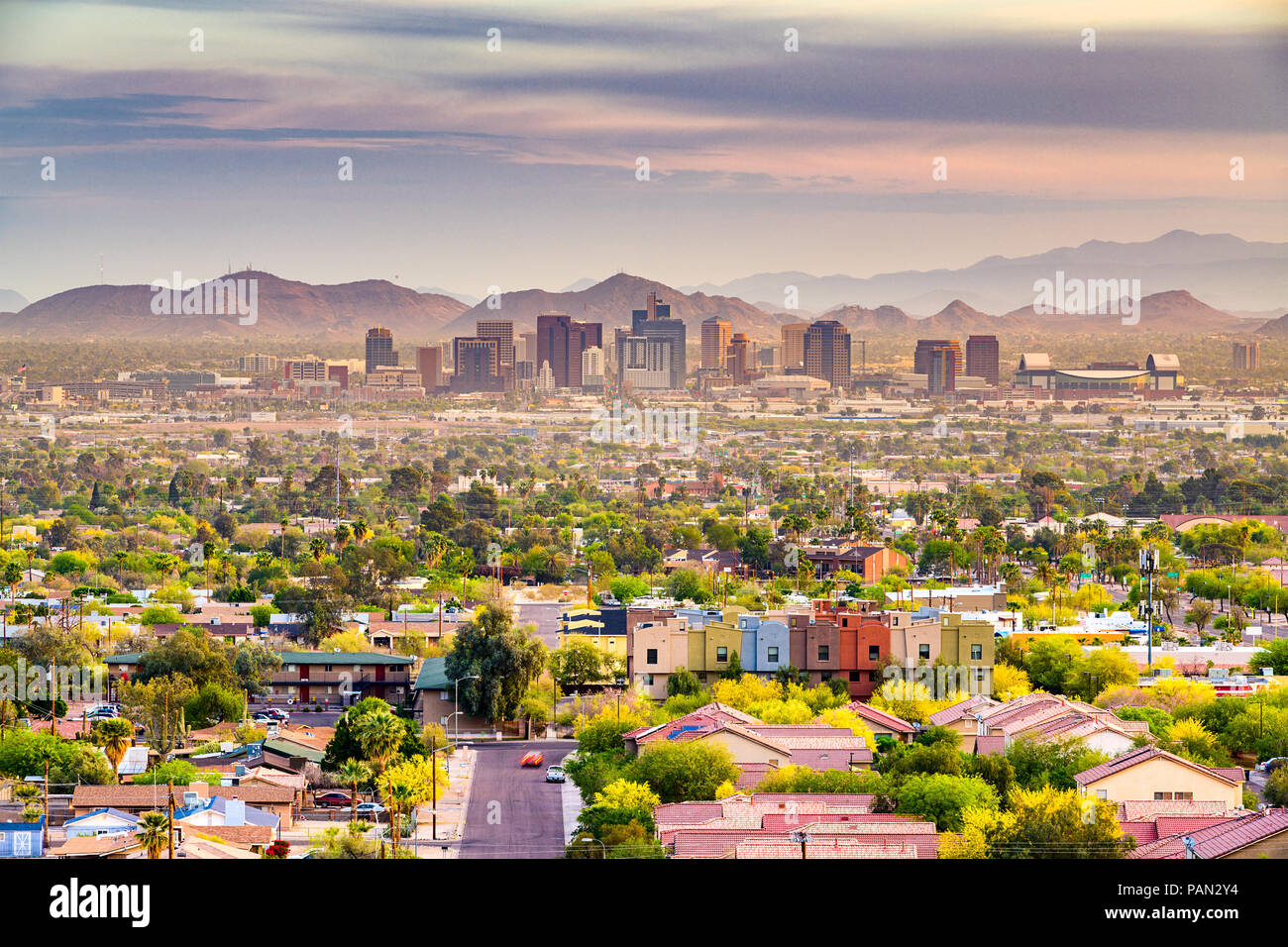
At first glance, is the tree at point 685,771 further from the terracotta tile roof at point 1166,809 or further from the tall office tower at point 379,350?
the tall office tower at point 379,350

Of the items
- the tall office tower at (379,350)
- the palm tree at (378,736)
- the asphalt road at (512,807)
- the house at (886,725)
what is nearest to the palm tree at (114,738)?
the palm tree at (378,736)

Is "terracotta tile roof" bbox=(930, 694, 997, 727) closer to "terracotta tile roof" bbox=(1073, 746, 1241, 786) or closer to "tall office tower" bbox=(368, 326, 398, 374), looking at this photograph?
"terracotta tile roof" bbox=(1073, 746, 1241, 786)

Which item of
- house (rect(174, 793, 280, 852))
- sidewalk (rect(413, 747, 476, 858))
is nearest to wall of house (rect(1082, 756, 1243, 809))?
sidewalk (rect(413, 747, 476, 858))

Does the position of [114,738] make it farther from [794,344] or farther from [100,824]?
[794,344]

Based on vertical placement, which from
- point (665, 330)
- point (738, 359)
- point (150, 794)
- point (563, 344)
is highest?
point (665, 330)

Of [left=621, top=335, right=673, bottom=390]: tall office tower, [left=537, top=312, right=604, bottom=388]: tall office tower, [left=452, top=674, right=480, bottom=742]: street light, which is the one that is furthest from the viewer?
[left=537, top=312, right=604, bottom=388]: tall office tower

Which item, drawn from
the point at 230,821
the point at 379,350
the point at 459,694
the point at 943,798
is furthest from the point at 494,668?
the point at 379,350

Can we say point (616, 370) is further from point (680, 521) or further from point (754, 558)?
point (754, 558)
